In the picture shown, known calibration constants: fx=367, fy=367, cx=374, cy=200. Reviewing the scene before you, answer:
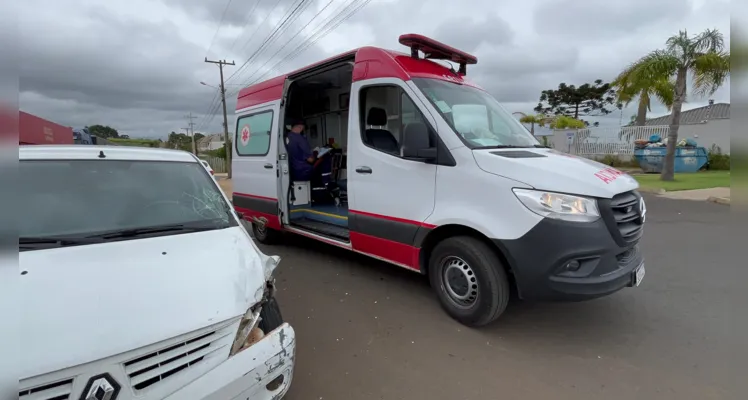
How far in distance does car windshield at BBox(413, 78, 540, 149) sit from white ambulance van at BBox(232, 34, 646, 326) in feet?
0.05

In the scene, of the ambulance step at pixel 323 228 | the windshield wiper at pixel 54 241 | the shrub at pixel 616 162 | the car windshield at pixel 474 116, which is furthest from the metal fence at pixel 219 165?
the windshield wiper at pixel 54 241

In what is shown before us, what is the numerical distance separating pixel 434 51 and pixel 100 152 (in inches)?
134

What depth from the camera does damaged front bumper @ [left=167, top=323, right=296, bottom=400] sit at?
1.66m

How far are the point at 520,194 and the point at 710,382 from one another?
5.73ft

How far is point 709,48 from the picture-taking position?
11.4 meters

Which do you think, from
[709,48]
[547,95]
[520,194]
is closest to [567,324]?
[520,194]

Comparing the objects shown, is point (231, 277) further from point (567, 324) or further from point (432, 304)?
point (567, 324)

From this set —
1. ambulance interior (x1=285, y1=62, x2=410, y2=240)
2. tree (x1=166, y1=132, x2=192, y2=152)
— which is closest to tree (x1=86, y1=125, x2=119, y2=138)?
tree (x1=166, y1=132, x2=192, y2=152)

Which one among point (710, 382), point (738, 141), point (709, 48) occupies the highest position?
point (709, 48)

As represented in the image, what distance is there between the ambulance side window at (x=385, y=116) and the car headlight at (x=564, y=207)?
1.29 metres

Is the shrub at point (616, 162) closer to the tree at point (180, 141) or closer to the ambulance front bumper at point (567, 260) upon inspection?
the ambulance front bumper at point (567, 260)

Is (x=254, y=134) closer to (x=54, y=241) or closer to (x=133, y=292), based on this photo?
(x=54, y=241)

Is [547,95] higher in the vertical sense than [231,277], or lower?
higher

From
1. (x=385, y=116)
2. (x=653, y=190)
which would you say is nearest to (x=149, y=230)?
(x=385, y=116)
